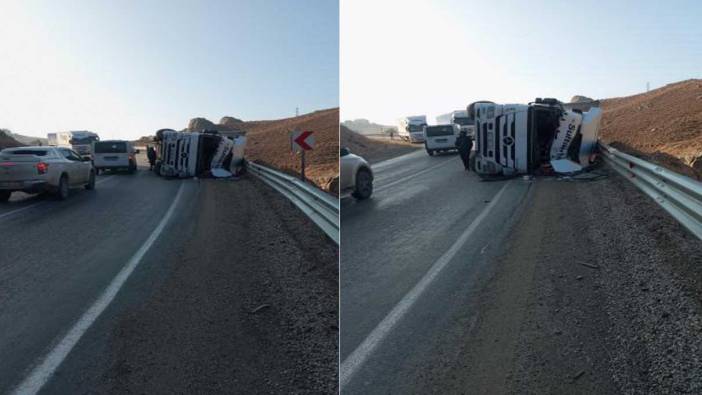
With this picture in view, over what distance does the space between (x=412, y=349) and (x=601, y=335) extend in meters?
1.40

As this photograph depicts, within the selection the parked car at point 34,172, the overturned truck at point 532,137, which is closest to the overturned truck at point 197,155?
the parked car at point 34,172

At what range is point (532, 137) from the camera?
648 inches

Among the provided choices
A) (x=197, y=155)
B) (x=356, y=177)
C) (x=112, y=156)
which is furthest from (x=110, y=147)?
(x=356, y=177)

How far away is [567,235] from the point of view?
8.27 metres

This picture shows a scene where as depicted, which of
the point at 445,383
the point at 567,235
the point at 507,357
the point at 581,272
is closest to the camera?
the point at 445,383

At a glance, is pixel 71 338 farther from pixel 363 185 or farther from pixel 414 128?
pixel 414 128

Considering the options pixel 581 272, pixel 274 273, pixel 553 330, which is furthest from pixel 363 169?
pixel 553 330

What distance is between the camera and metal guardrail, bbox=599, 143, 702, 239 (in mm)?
7926

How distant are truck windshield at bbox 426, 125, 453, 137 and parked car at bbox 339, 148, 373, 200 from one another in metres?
20.5

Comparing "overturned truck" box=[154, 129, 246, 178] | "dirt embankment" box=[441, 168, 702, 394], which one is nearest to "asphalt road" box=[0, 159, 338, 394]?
"dirt embankment" box=[441, 168, 702, 394]

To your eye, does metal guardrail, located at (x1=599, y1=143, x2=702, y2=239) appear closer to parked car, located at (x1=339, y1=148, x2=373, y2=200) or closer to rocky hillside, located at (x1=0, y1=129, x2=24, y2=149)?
parked car, located at (x1=339, y1=148, x2=373, y2=200)

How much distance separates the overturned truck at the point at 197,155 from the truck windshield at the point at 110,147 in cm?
579

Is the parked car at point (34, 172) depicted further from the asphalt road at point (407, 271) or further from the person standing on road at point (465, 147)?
the person standing on road at point (465, 147)

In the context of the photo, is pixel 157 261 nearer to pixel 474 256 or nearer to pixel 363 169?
pixel 474 256
